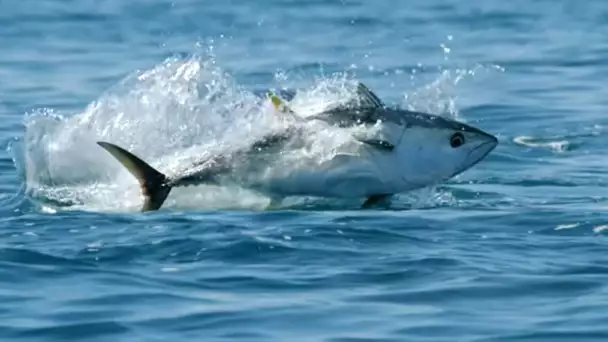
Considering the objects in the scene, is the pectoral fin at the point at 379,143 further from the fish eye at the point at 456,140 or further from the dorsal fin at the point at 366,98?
the fish eye at the point at 456,140

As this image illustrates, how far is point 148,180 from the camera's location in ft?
38.7

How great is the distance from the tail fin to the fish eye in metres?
1.78

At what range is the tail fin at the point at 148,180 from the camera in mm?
11672

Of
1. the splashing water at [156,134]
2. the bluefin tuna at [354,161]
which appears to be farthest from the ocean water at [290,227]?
the bluefin tuna at [354,161]

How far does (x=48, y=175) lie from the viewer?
13.1 m

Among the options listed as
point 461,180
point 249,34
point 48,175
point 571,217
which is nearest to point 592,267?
point 571,217

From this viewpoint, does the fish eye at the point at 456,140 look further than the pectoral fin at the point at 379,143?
Yes

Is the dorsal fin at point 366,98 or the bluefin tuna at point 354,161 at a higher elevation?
the dorsal fin at point 366,98

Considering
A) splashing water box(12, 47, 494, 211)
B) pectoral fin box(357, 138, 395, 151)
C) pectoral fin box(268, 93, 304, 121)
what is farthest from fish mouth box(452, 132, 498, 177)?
pectoral fin box(268, 93, 304, 121)

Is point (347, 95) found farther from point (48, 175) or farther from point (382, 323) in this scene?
point (382, 323)

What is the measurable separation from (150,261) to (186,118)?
3.13 meters

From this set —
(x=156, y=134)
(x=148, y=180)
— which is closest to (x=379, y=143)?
(x=148, y=180)

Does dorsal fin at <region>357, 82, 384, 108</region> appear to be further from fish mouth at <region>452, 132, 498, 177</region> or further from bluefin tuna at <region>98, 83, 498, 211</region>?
fish mouth at <region>452, 132, 498, 177</region>

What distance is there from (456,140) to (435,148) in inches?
5.9
